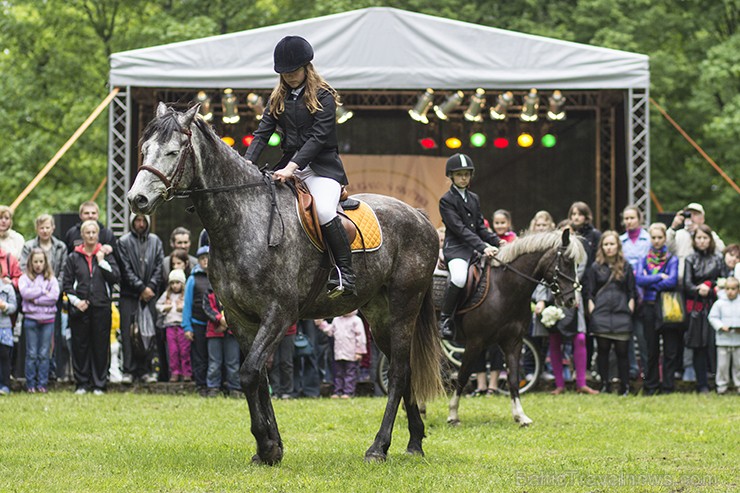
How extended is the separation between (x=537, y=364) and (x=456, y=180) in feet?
14.1

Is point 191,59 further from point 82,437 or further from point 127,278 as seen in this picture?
point 82,437

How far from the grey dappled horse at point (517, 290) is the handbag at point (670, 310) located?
3259 millimetres

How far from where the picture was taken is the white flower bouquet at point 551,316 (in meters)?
14.4

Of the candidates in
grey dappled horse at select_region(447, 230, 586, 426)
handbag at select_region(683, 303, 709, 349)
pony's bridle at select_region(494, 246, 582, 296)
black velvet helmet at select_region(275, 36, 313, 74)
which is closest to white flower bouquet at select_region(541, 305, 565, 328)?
handbag at select_region(683, 303, 709, 349)

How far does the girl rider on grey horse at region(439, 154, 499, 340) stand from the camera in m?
12.0

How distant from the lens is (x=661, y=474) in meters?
8.16

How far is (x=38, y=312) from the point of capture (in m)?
14.6

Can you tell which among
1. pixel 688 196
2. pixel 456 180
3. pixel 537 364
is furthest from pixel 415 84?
pixel 688 196

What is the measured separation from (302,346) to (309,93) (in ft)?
21.6

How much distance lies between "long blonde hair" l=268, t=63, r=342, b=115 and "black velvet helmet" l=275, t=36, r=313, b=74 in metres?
0.11

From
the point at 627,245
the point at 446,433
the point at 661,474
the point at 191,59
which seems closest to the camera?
the point at 661,474

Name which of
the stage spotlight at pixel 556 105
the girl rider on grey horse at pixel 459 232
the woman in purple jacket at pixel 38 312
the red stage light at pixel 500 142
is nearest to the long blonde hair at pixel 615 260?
the girl rider on grey horse at pixel 459 232

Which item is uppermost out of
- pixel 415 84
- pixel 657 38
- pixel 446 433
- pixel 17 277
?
pixel 657 38

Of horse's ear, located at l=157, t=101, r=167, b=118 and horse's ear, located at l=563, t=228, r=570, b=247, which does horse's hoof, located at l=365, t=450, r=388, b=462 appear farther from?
horse's ear, located at l=563, t=228, r=570, b=247
